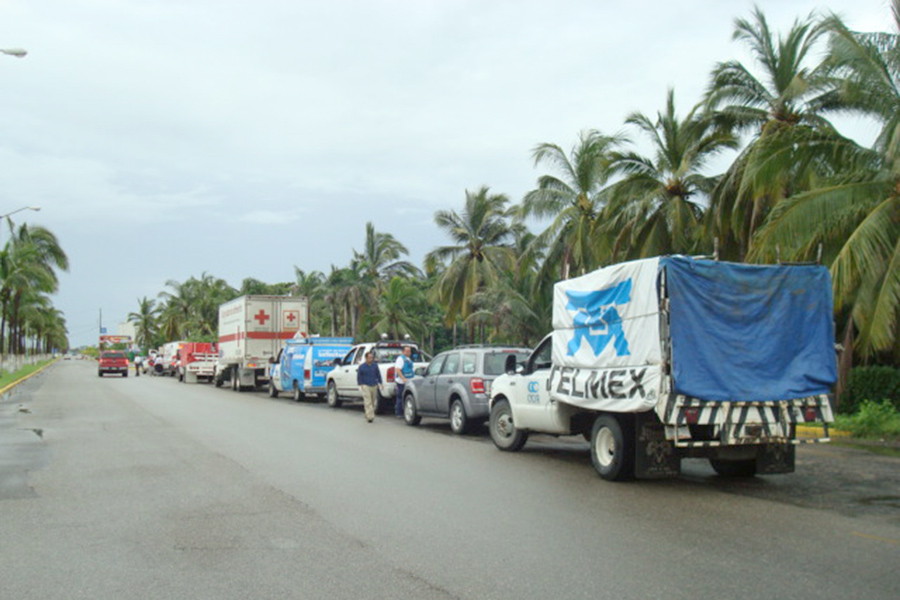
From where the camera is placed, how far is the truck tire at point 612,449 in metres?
9.98

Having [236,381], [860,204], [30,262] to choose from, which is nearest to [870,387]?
[860,204]

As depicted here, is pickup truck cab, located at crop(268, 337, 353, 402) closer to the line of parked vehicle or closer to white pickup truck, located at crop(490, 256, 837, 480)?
the line of parked vehicle

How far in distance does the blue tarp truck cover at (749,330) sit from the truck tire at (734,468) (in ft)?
4.50

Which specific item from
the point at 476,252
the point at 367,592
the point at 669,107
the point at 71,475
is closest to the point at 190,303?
the point at 476,252

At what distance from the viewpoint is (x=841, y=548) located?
22.3ft

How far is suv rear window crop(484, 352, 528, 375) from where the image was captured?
15.5 meters

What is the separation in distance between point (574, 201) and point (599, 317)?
22.6 metres

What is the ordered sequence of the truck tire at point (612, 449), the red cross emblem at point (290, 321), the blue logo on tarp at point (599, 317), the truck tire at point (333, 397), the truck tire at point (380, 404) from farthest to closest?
the red cross emblem at point (290, 321)
the truck tire at point (333, 397)
the truck tire at point (380, 404)
the blue logo on tarp at point (599, 317)
the truck tire at point (612, 449)

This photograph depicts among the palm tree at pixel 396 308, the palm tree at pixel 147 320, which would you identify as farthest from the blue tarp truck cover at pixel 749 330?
the palm tree at pixel 147 320

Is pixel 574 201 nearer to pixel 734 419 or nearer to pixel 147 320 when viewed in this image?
pixel 734 419

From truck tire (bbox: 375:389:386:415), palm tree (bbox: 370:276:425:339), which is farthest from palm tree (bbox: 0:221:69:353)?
truck tire (bbox: 375:389:386:415)

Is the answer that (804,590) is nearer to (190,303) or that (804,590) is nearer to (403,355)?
(403,355)

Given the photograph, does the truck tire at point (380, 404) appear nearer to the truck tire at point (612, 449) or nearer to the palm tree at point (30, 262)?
the truck tire at point (612, 449)

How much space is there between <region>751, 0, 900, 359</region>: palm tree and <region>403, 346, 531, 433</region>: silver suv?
5641 mm
